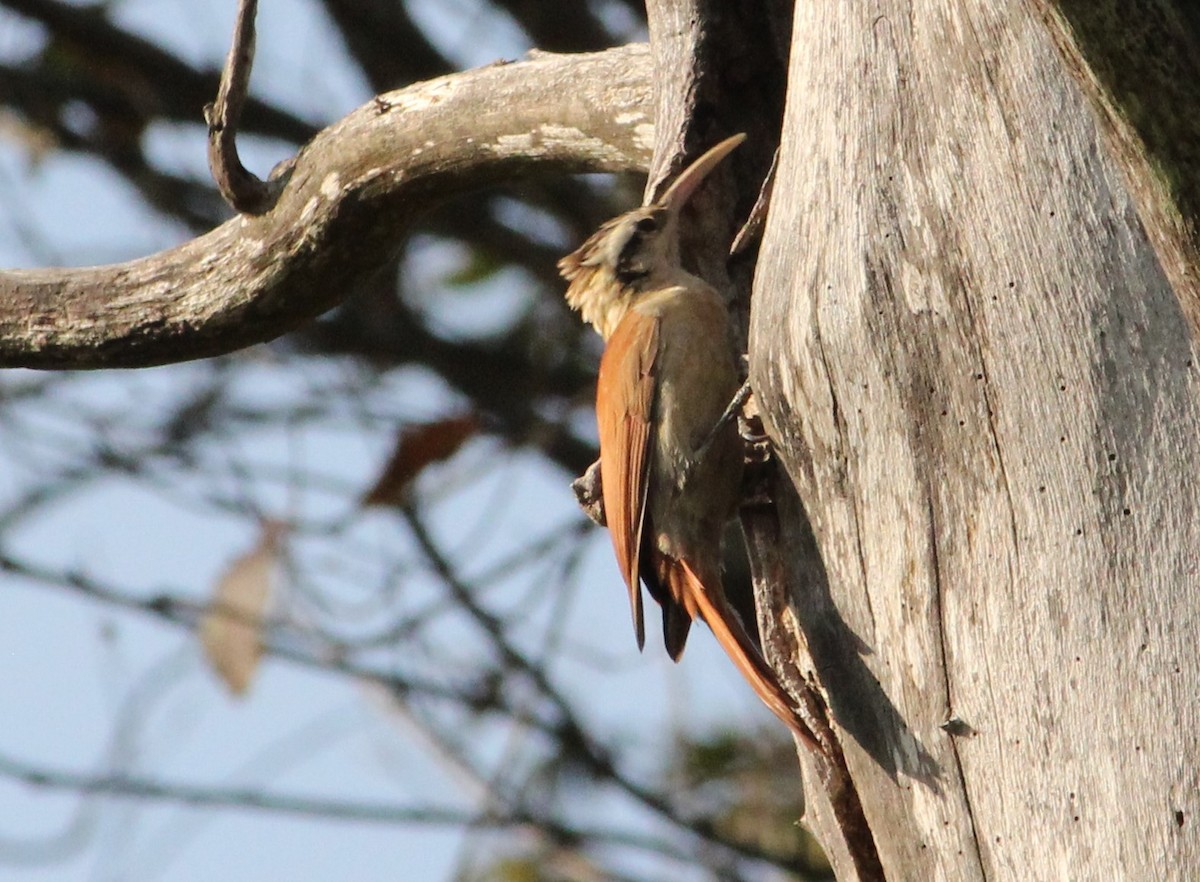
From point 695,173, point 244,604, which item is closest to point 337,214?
point 695,173

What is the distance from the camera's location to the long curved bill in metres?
3.88

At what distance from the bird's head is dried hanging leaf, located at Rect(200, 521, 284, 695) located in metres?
2.38

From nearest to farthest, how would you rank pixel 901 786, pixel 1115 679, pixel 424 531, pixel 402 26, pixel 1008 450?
pixel 1115 679 < pixel 1008 450 < pixel 901 786 < pixel 424 531 < pixel 402 26

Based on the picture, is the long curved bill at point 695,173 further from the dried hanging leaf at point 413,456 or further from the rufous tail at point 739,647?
the dried hanging leaf at point 413,456

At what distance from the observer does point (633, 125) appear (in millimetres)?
4172

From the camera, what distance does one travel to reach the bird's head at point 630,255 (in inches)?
156

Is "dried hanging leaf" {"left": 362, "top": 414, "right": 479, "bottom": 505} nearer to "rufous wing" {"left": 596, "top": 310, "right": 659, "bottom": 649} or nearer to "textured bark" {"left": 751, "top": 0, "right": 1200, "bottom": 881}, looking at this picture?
"rufous wing" {"left": 596, "top": 310, "right": 659, "bottom": 649}

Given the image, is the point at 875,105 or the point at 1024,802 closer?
the point at 1024,802

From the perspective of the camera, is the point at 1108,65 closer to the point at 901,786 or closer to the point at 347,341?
the point at 901,786

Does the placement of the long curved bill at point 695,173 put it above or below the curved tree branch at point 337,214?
below

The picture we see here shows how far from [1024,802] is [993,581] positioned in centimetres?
39

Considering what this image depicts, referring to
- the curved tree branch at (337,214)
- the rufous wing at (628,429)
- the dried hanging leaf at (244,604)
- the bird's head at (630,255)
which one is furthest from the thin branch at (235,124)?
the dried hanging leaf at (244,604)

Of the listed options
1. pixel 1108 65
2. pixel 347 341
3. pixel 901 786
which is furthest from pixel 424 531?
pixel 1108 65

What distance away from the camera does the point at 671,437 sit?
14.3ft
